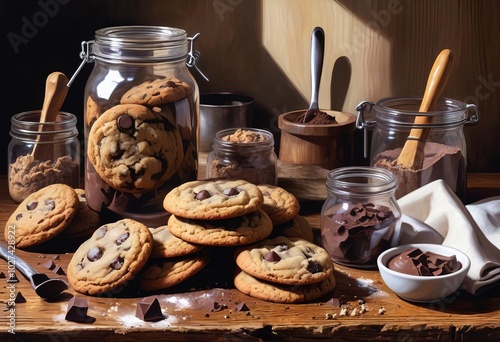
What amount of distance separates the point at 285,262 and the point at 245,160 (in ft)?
1.20

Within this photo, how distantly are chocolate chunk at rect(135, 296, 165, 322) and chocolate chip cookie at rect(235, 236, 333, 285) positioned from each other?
0.48ft

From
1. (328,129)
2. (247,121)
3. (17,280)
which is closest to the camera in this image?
(17,280)

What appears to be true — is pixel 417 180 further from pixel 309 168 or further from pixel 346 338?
pixel 346 338

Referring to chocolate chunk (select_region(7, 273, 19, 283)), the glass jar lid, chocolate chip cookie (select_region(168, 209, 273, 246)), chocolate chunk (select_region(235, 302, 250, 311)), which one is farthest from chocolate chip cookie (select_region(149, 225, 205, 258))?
the glass jar lid

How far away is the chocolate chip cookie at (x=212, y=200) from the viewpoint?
1.26 metres

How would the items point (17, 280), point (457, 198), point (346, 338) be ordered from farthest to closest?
point (457, 198) < point (17, 280) < point (346, 338)

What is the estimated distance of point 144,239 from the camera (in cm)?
127

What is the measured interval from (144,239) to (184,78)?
363mm

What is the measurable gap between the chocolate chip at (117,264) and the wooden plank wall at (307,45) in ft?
2.44

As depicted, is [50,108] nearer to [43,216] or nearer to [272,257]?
[43,216]

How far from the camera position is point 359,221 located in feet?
4.46

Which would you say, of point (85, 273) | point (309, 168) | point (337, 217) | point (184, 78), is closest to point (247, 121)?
point (309, 168)

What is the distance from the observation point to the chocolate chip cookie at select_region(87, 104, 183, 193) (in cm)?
140

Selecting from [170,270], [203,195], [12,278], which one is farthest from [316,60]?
[12,278]
